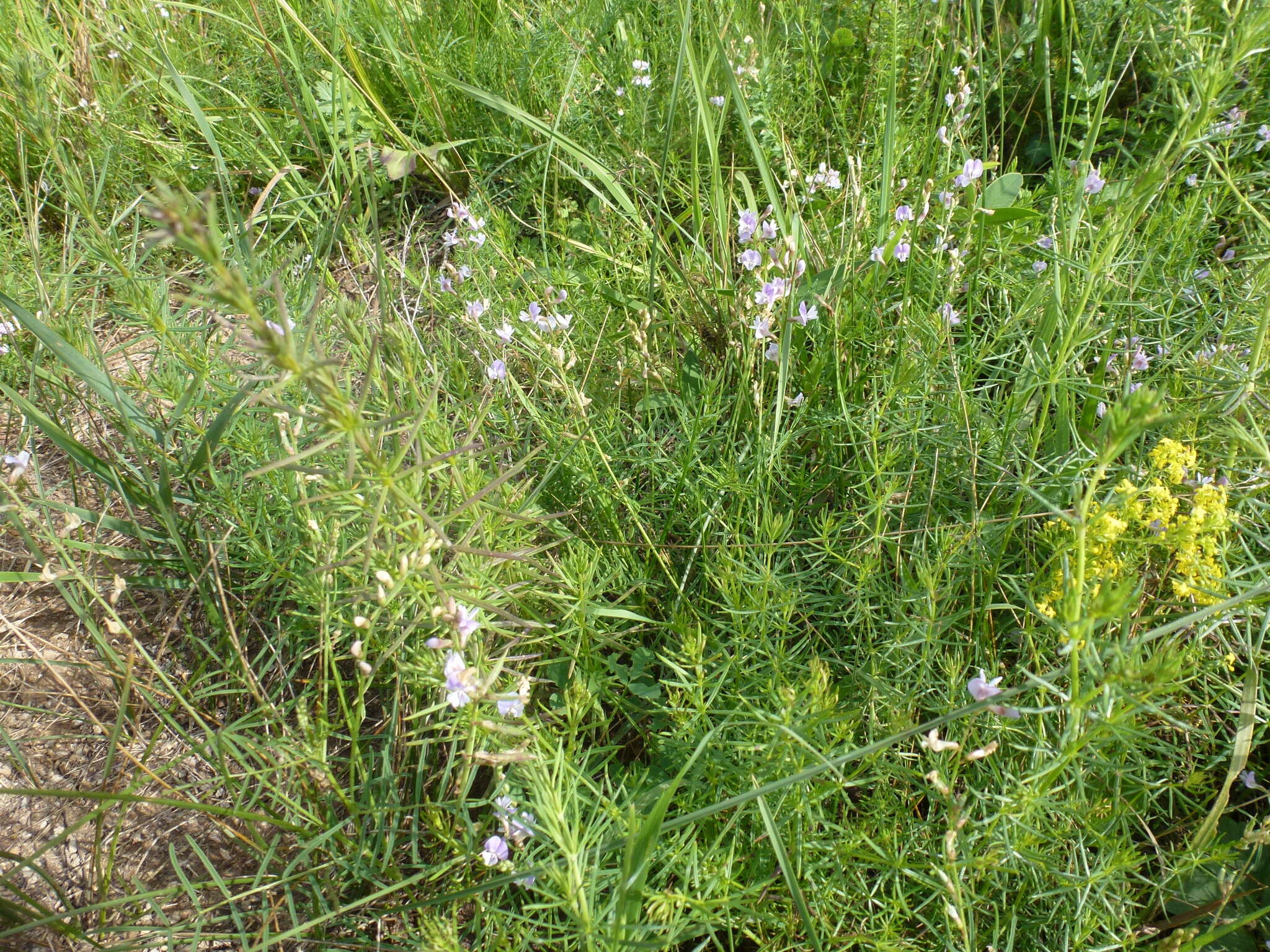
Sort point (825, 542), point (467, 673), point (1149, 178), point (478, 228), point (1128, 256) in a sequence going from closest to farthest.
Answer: point (467, 673), point (1149, 178), point (825, 542), point (1128, 256), point (478, 228)

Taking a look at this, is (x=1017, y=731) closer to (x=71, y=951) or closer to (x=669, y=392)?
(x=669, y=392)

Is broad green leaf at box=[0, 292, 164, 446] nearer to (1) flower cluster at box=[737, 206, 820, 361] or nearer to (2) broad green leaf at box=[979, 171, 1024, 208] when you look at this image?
(1) flower cluster at box=[737, 206, 820, 361]

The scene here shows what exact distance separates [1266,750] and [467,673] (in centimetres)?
173

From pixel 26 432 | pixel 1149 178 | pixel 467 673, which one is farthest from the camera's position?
pixel 26 432

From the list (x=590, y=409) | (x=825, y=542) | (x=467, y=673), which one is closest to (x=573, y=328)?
(x=590, y=409)

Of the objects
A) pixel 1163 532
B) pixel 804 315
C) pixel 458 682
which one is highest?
pixel 804 315

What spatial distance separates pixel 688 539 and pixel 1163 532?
1011 millimetres

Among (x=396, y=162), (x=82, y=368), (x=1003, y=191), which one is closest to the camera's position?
(x=82, y=368)

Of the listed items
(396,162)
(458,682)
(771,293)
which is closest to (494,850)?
(458,682)

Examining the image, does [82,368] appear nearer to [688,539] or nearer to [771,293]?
[688,539]

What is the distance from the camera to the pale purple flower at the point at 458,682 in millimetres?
1285

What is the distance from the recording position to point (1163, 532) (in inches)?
61.4

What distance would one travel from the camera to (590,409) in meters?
2.32

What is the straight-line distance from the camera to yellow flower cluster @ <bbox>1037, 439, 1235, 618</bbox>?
147cm
